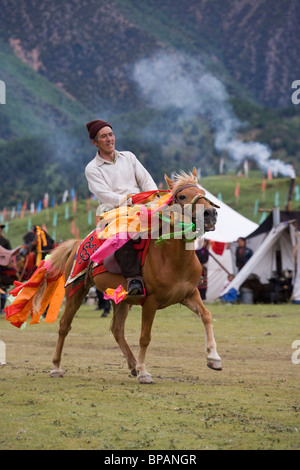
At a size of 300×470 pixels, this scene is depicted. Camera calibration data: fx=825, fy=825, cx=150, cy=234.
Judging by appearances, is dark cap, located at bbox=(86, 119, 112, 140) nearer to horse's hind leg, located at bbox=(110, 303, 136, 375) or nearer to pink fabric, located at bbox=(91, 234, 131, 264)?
pink fabric, located at bbox=(91, 234, 131, 264)

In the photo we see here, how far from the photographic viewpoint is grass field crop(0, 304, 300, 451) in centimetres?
606

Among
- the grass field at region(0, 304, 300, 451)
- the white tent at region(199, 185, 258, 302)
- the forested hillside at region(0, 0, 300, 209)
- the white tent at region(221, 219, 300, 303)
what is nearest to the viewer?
the grass field at region(0, 304, 300, 451)

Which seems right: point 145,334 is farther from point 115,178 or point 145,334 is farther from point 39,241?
point 39,241

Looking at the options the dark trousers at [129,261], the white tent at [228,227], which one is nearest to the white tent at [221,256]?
the white tent at [228,227]

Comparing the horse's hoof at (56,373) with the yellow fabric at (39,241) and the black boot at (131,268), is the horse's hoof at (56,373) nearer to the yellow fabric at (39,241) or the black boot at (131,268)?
the black boot at (131,268)

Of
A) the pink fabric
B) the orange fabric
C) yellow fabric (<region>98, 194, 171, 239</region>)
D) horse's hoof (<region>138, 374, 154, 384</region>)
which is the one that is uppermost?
yellow fabric (<region>98, 194, 171, 239</region>)

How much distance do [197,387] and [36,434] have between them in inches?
112

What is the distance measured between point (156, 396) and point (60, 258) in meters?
2.98

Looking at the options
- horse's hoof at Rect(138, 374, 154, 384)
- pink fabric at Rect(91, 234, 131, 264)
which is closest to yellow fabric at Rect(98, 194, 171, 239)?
pink fabric at Rect(91, 234, 131, 264)

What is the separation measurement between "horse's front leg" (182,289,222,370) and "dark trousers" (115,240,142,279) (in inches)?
25.8

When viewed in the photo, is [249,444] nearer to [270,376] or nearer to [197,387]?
[197,387]

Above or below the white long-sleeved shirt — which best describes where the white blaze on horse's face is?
below

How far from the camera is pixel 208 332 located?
8.89 m

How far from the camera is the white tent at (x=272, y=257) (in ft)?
79.5
